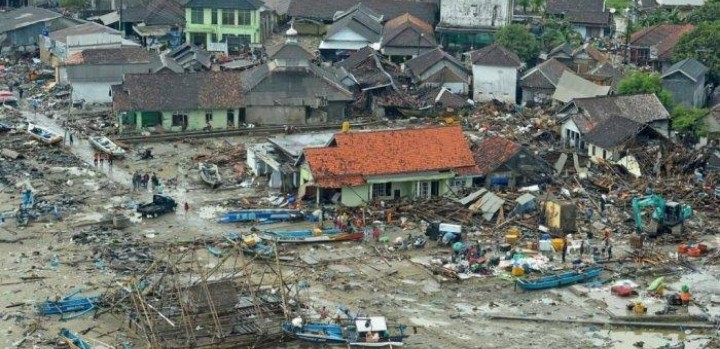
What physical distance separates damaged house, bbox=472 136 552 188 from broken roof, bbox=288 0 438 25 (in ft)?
80.7

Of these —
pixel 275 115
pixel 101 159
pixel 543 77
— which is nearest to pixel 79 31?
pixel 275 115

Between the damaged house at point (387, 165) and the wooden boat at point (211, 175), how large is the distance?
3.24 meters

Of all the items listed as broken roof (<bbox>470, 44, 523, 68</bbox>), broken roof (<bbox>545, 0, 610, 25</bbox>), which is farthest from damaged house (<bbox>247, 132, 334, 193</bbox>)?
broken roof (<bbox>545, 0, 610, 25</bbox>)

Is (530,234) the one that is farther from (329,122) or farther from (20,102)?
(20,102)

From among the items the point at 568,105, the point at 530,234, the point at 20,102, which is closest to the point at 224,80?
the point at 20,102

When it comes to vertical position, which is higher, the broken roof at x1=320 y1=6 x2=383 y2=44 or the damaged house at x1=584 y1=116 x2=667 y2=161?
the broken roof at x1=320 y1=6 x2=383 y2=44

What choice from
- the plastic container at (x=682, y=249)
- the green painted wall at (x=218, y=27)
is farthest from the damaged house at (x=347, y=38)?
the plastic container at (x=682, y=249)

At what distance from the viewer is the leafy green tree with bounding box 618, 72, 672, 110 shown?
49000 millimetres

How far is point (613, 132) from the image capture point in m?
44.3

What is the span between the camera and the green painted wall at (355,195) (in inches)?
1531

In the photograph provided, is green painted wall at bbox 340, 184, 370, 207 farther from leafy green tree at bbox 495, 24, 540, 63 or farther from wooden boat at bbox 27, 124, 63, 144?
leafy green tree at bbox 495, 24, 540, 63

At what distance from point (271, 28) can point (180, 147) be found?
19958 mm

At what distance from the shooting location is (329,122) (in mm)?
50688

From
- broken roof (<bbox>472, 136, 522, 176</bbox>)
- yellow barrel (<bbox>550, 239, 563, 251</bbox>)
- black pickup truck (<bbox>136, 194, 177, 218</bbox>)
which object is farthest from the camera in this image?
broken roof (<bbox>472, 136, 522, 176</bbox>)
